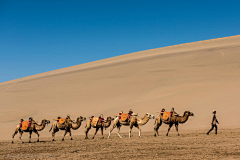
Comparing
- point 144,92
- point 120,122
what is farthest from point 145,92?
point 120,122

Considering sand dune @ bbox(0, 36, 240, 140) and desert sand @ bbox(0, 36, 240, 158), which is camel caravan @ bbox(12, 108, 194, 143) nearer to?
desert sand @ bbox(0, 36, 240, 158)

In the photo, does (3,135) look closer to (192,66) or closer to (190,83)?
(190,83)

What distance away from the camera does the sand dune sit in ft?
70.7

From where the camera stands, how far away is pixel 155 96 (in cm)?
2584

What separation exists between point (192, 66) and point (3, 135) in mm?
25196

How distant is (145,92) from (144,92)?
0.39 feet

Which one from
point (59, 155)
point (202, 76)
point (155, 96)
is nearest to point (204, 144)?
point (59, 155)

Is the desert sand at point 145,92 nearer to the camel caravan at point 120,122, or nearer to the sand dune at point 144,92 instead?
the sand dune at point 144,92

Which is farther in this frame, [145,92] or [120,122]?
[145,92]

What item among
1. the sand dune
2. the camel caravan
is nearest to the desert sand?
the sand dune

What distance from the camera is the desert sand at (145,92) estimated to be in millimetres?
21094

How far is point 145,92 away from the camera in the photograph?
27.9m

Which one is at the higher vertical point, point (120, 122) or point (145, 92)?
point (145, 92)

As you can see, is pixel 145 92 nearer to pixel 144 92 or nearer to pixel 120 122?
pixel 144 92
